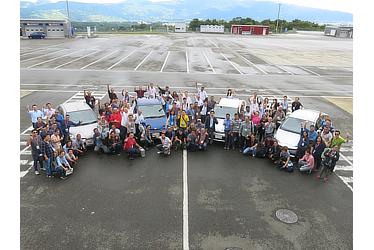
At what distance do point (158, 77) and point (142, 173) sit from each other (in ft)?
58.9

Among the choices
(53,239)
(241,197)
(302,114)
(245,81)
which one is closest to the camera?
(53,239)

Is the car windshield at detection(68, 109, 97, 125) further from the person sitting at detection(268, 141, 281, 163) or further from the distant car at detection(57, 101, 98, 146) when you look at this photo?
the person sitting at detection(268, 141, 281, 163)

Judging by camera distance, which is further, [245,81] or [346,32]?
[346,32]

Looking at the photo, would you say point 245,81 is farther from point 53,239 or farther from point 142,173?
point 53,239

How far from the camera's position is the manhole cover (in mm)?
8867

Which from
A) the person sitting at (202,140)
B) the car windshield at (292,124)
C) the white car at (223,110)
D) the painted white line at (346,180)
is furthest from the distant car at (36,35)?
the painted white line at (346,180)

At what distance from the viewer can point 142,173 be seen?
11.3 meters

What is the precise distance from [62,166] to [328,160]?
31.3ft

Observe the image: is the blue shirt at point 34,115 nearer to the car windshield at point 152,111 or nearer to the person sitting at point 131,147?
the person sitting at point 131,147

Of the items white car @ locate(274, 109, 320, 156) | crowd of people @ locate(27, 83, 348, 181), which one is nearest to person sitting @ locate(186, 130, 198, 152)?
crowd of people @ locate(27, 83, 348, 181)

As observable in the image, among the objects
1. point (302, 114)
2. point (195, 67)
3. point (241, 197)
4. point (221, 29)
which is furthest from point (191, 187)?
point (221, 29)

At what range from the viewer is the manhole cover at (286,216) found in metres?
8.87

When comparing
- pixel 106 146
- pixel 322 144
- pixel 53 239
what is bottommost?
pixel 53 239

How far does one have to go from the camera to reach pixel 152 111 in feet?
49.0
